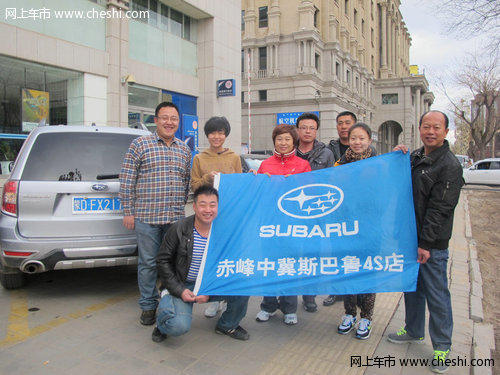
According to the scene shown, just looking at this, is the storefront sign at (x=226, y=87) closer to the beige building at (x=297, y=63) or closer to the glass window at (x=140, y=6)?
the glass window at (x=140, y=6)

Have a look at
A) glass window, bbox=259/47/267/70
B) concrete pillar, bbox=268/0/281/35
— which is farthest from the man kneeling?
glass window, bbox=259/47/267/70

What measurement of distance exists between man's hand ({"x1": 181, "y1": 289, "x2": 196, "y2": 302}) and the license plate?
1486 mm

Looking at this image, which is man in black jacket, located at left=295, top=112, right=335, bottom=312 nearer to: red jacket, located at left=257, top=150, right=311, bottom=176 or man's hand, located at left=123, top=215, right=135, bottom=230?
red jacket, located at left=257, top=150, right=311, bottom=176

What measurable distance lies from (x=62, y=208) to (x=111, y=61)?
10201 mm

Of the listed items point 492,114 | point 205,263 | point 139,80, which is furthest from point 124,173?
point 492,114

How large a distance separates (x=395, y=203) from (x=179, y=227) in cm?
184

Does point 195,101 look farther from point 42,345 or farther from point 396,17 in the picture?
point 396,17

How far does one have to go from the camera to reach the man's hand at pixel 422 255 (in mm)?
3143

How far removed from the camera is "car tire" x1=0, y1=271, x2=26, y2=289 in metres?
4.59

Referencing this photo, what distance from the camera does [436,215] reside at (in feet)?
9.96

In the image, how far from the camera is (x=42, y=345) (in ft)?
10.8

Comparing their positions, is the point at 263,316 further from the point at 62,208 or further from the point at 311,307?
the point at 62,208

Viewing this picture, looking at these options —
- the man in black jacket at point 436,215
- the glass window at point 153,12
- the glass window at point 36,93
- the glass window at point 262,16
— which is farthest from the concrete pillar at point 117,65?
the glass window at point 262,16

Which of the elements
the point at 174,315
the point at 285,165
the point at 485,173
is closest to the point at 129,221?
the point at 174,315
